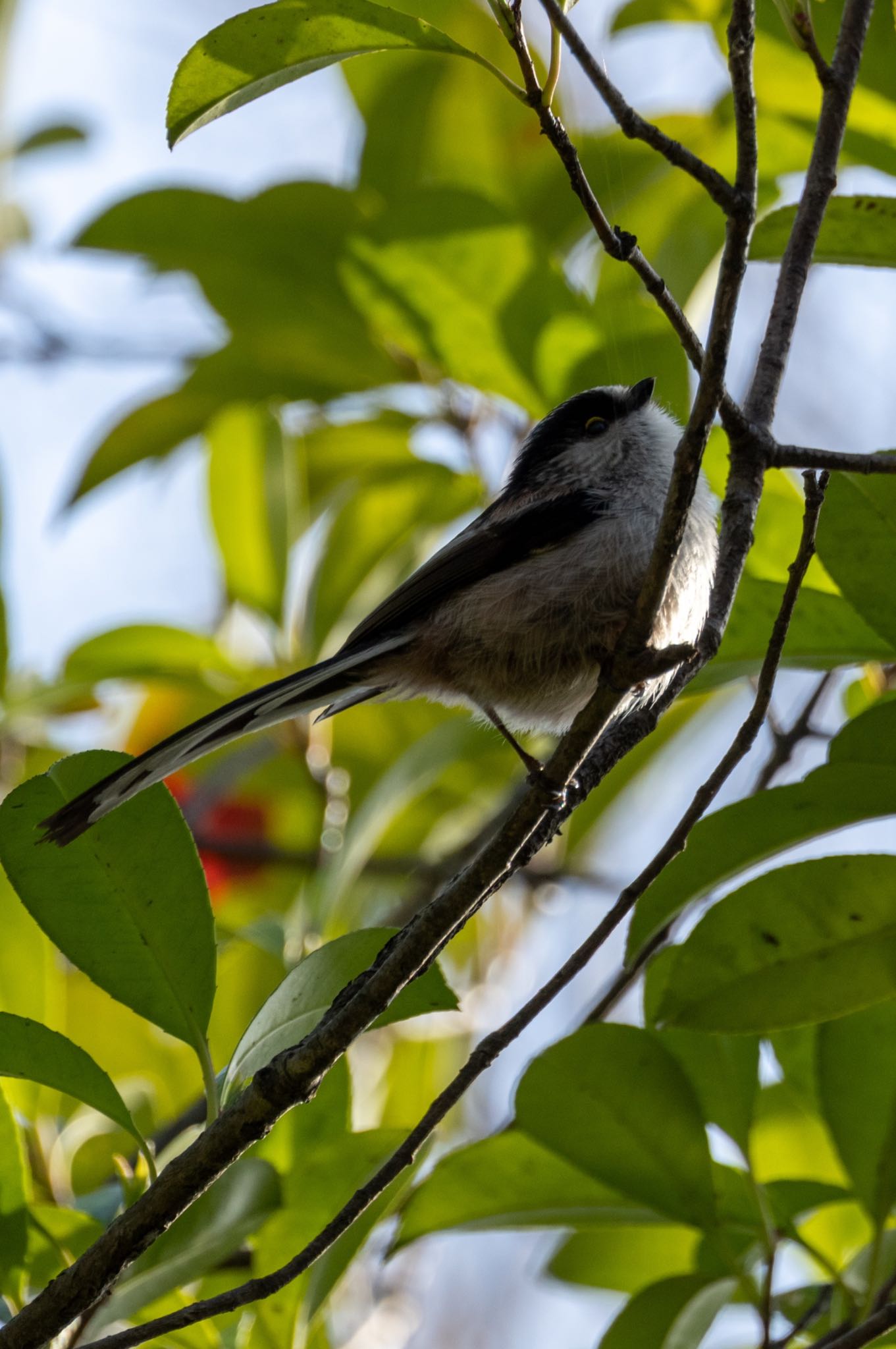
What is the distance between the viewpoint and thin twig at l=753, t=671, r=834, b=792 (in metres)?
2.96

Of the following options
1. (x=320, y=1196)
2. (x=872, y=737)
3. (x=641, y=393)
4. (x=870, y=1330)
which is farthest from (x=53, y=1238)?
(x=641, y=393)

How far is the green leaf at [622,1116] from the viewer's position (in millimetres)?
2145

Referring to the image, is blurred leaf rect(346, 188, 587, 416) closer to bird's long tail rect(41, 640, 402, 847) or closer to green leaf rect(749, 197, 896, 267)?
green leaf rect(749, 197, 896, 267)

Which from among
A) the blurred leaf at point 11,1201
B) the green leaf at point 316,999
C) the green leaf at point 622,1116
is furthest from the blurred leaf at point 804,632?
the blurred leaf at point 11,1201

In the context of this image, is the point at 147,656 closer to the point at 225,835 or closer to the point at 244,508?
the point at 244,508

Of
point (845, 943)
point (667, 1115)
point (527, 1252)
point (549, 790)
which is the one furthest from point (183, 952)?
point (527, 1252)

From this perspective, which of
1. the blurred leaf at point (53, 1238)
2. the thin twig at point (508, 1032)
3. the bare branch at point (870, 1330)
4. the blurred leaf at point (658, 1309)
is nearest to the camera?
the thin twig at point (508, 1032)

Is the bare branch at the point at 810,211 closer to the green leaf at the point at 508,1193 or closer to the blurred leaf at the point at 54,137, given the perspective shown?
the green leaf at the point at 508,1193

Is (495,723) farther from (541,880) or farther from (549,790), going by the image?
(541,880)

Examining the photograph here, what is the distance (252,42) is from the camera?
1.92 meters

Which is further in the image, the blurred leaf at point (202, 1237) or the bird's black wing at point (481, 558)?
the bird's black wing at point (481, 558)

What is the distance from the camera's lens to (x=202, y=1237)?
1.98m

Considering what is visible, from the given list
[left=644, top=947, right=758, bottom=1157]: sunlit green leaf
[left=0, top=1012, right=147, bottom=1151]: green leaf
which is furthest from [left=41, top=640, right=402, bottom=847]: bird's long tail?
[left=644, top=947, right=758, bottom=1157]: sunlit green leaf

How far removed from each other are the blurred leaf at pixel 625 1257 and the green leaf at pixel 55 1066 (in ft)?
4.14
